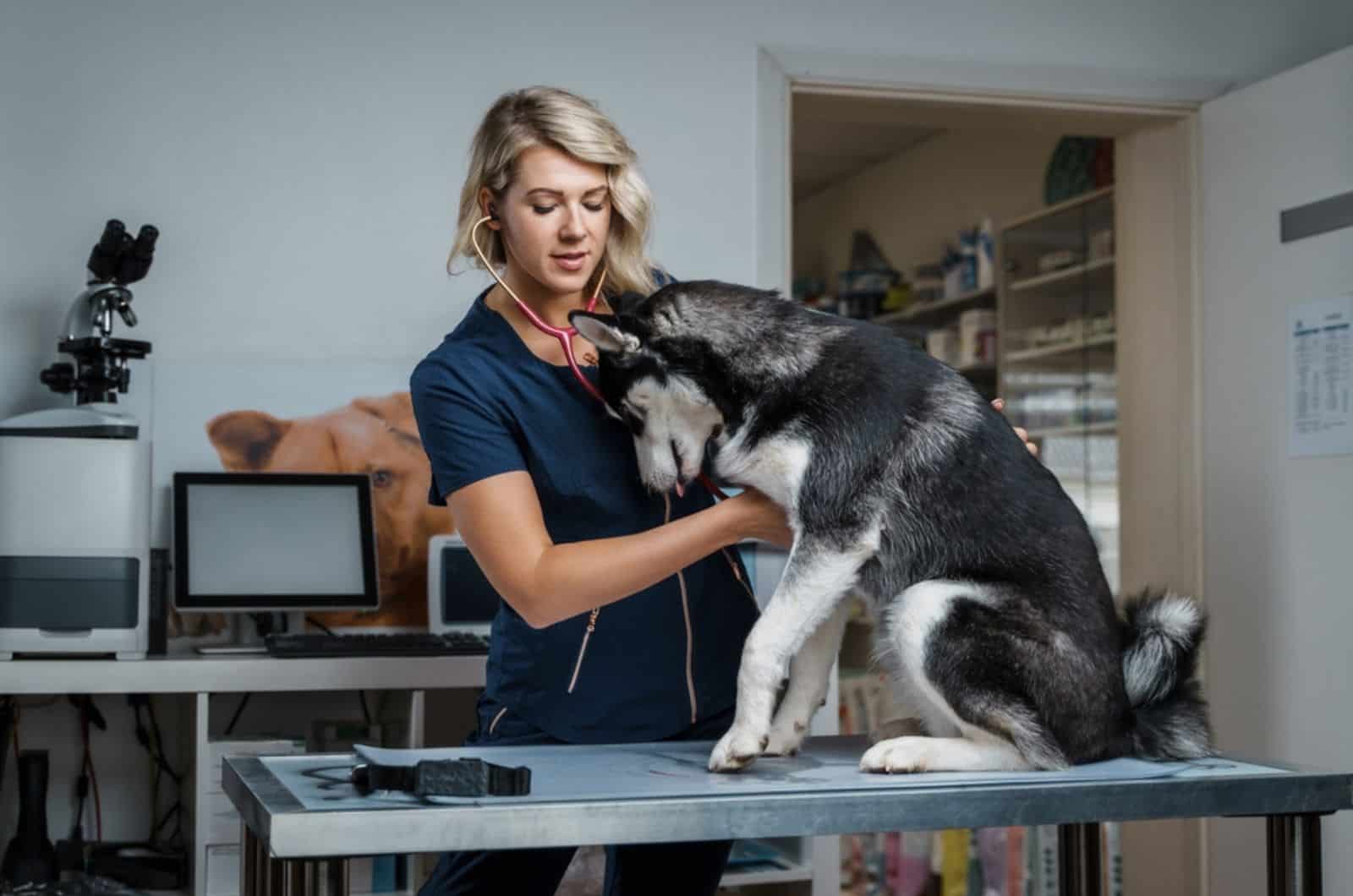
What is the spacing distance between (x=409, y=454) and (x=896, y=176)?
13.7 feet

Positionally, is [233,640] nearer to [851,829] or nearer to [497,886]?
[497,886]

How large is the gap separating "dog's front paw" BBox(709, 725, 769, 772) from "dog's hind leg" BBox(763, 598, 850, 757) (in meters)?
0.19

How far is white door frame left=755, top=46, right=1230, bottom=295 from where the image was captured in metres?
3.74

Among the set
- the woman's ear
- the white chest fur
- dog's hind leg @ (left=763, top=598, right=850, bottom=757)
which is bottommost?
dog's hind leg @ (left=763, top=598, right=850, bottom=757)

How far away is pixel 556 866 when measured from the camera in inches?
74.4

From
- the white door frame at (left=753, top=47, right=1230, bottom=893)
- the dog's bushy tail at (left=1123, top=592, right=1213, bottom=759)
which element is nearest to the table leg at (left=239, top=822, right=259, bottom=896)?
the dog's bushy tail at (left=1123, top=592, right=1213, bottom=759)

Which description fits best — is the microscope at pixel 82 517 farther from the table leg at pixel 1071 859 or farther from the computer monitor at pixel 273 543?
the table leg at pixel 1071 859

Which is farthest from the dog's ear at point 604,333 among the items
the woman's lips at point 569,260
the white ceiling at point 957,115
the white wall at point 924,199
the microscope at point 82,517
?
the white wall at point 924,199

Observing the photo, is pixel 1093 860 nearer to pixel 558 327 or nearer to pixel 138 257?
pixel 558 327

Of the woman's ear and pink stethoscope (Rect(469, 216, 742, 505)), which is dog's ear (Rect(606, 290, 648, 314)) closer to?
pink stethoscope (Rect(469, 216, 742, 505))

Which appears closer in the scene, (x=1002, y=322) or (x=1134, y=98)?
(x=1134, y=98)

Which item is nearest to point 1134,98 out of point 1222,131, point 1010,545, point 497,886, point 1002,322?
point 1222,131

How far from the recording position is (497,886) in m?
1.83

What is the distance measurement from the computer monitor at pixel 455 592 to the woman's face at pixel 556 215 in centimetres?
158
